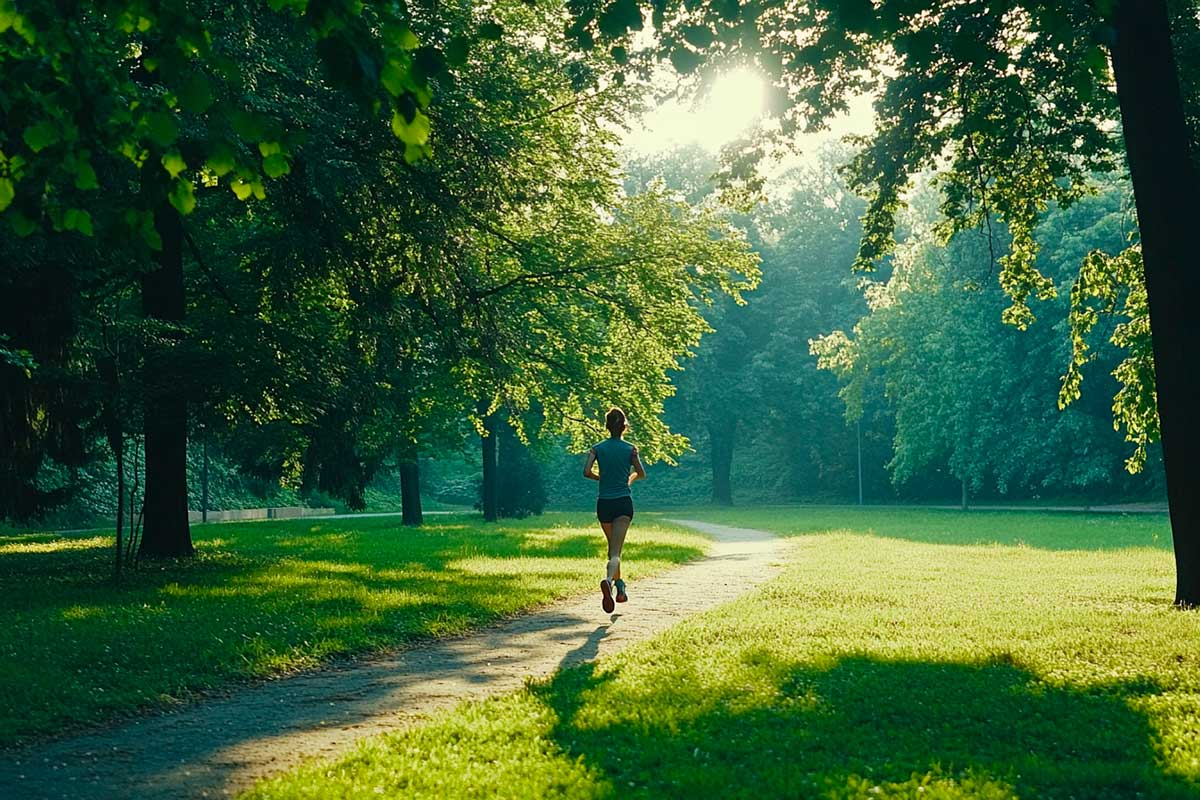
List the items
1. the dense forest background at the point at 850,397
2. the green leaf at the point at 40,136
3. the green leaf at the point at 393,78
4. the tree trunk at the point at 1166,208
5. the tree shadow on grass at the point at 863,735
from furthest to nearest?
1. the dense forest background at the point at 850,397
2. the tree trunk at the point at 1166,208
3. the tree shadow on grass at the point at 863,735
4. the green leaf at the point at 40,136
5. the green leaf at the point at 393,78

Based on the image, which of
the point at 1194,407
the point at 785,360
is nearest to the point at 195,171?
the point at 1194,407

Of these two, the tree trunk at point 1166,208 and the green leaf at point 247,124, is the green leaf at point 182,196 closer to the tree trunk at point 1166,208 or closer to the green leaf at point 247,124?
the green leaf at point 247,124

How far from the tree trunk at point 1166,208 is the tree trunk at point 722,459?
51.9 m

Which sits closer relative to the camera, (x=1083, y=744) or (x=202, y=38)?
(x=202, y=38)

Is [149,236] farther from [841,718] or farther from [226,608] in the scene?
[226,608]

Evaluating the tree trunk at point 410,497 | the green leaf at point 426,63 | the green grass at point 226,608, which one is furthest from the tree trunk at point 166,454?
the tree trunk at point 410,497

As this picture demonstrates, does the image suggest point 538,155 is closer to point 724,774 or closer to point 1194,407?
point 1194,407

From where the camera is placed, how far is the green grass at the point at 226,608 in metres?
8.02

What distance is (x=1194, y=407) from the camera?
11148mm

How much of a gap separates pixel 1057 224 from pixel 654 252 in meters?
30.0

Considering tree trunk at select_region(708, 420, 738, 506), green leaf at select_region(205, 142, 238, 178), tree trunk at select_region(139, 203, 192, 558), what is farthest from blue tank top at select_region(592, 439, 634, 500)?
tree trunk at select_region(708, 420, 738, 506)

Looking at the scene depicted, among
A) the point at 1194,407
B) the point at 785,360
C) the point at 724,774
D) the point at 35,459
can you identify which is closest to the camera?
the point at 724,774

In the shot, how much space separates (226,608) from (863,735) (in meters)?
7.92

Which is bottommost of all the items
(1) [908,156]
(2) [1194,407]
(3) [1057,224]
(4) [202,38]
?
(2) [1194,407]
